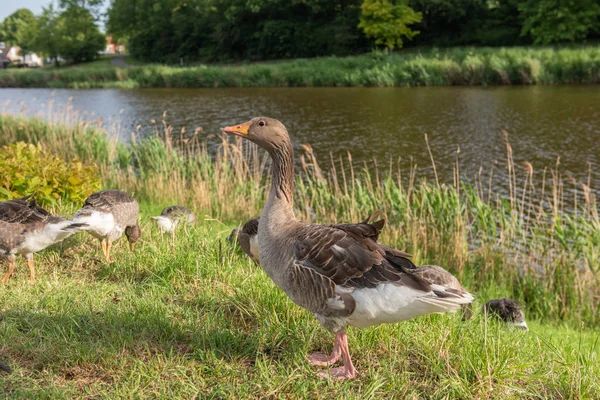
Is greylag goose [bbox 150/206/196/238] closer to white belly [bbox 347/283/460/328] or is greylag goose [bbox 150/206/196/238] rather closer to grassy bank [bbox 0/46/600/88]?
white belly [bbox 347/283/460/328]

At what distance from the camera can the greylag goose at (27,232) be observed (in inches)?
198

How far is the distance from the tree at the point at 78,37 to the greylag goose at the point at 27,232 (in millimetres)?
79149

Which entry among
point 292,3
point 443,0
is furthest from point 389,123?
point 292,3

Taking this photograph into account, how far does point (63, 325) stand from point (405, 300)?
256 centimetres

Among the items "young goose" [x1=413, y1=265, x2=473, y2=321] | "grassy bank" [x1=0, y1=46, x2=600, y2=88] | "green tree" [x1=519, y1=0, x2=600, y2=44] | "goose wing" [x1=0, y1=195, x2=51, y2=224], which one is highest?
"green tree" [x1=519, y1=0, x2=600, y2=44]

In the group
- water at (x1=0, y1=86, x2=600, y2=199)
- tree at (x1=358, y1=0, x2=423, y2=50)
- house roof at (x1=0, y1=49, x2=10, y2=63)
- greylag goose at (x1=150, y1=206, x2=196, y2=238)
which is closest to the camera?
greylag goose at (x1=150, y1=206, x2=196, y2=238)

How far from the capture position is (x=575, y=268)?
24.6 feet

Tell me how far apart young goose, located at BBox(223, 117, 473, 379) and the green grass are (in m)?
0.30

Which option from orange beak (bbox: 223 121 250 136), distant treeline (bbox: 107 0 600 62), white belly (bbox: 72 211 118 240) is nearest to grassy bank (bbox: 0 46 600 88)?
distant treeline (bbox: 107 0 600 62)

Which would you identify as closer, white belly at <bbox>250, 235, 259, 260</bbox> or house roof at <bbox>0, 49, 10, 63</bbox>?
white belly at <bbox>250, 235, 259, 260</bbox>

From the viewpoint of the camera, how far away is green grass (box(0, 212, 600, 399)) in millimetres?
3367

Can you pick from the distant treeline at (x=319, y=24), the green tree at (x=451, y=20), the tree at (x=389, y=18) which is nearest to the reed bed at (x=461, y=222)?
the distant treeline at (x=319, y=24)

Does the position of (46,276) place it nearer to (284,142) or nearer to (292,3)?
(284,142)

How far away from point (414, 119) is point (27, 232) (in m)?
19.8
